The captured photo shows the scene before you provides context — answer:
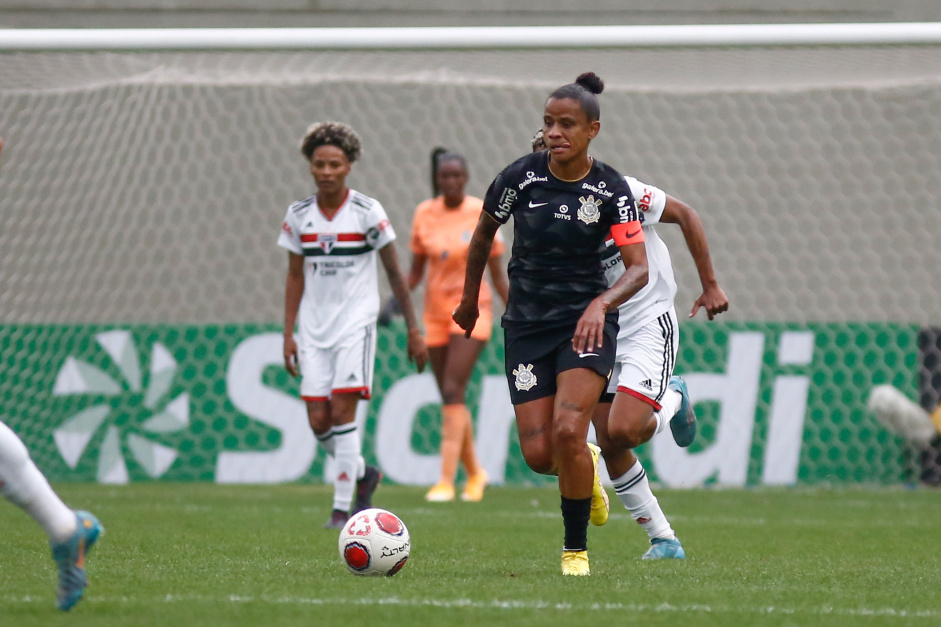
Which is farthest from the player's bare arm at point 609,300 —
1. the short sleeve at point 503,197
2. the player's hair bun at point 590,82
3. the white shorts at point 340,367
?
the white shorts at point 340,367

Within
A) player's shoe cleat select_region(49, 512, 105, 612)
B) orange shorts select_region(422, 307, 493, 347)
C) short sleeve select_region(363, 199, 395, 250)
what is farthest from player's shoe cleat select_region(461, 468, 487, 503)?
player's shoe cleat select_region(49, 512, 105, 612)

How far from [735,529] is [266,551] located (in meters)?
2.82

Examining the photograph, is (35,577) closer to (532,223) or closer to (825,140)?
(532,223)

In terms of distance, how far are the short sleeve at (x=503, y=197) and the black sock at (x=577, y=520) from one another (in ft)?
3.69

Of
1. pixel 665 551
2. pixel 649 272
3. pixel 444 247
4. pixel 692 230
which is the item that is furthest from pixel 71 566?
pixel 444 247

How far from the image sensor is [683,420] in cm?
613

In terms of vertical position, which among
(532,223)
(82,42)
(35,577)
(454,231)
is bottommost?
(35,577)

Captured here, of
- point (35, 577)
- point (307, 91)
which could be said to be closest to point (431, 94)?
point (307, 91)

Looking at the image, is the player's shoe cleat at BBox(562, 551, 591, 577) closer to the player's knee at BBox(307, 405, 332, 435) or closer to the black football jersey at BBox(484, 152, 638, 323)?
the black football jersey at BBox(484, 152, 638, 323)

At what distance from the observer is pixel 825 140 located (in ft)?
42.5

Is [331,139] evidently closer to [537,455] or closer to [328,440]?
[328,440]

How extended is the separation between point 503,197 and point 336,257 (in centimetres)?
253

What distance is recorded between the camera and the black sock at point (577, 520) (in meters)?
5.01

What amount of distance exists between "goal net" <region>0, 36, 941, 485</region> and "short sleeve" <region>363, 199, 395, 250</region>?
97.5 inches
